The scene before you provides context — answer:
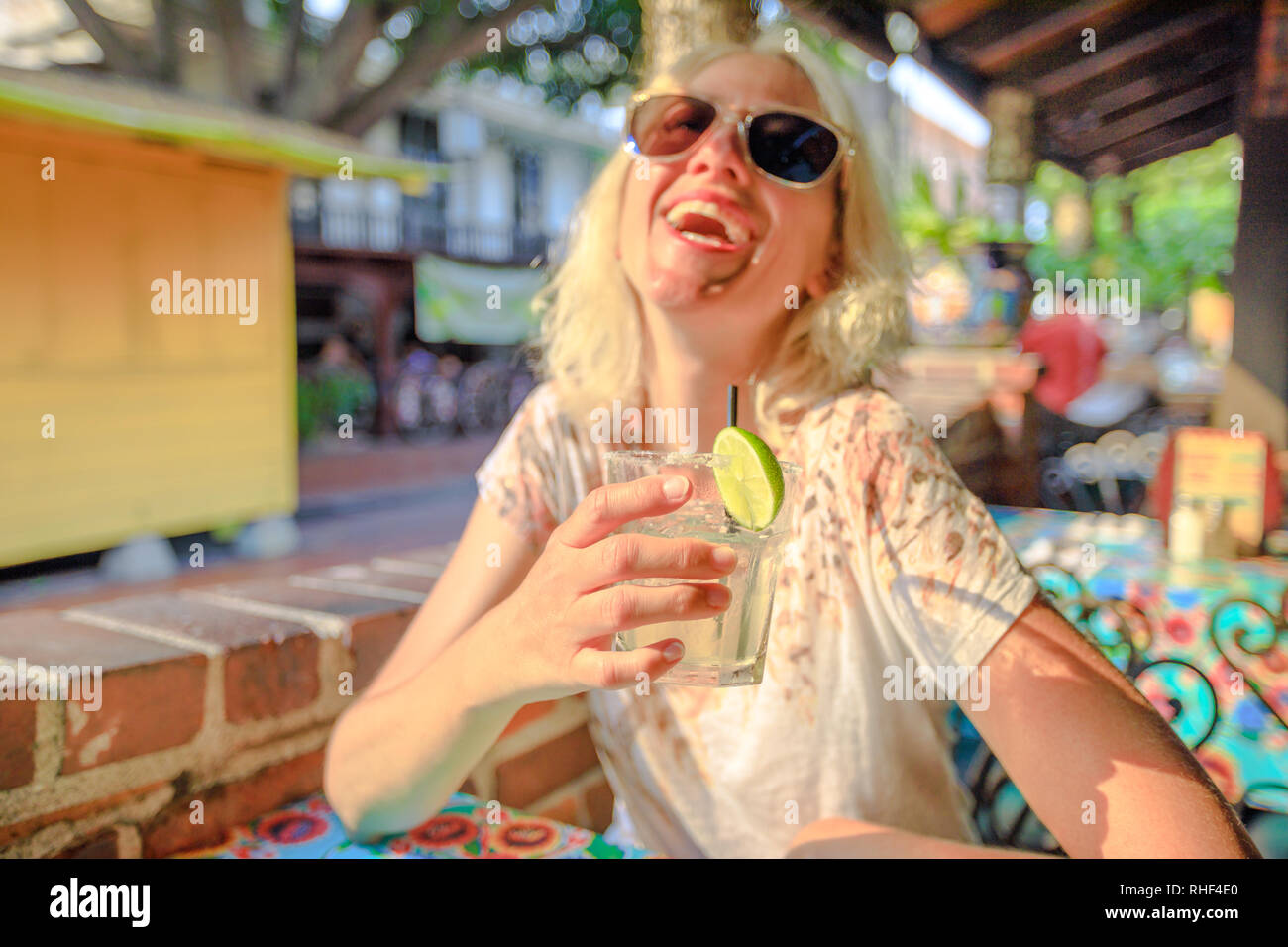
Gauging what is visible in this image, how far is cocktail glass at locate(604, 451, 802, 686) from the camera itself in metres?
0.74

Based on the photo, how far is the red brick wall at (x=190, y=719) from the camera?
0.84 meters

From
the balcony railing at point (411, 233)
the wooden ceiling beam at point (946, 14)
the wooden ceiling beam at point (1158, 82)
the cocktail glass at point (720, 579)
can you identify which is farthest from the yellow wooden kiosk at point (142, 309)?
the cocktail glass at point (720, 579)

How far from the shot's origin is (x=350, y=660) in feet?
3.60

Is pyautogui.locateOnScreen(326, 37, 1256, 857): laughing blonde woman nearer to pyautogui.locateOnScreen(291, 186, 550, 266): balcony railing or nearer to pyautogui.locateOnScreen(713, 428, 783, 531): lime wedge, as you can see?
pyautogui.locateOnScreen(713, 428, 783, 531): lime wedge

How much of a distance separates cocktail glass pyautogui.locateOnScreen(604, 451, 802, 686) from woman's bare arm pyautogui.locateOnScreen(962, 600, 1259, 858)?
25cm

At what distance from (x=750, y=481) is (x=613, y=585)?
5.1 inches

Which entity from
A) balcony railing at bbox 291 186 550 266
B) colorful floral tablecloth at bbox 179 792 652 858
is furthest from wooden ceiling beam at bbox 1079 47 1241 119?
balcony railing at bbox 291 186 550 266

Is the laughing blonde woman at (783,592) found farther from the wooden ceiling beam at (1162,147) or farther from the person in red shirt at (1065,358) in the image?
the wooden ceiling beam at (1162,147)

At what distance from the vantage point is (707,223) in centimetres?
96

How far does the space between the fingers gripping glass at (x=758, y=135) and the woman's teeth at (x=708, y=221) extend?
75 mm

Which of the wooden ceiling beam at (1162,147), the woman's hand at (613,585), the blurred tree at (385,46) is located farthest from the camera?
the wooden ceiling beam at (1162,147)

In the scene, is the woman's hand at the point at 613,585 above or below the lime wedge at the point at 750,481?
below

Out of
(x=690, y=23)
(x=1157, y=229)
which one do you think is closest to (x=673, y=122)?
(x=690, y=23)

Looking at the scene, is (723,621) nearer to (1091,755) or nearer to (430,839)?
(1091,755)
